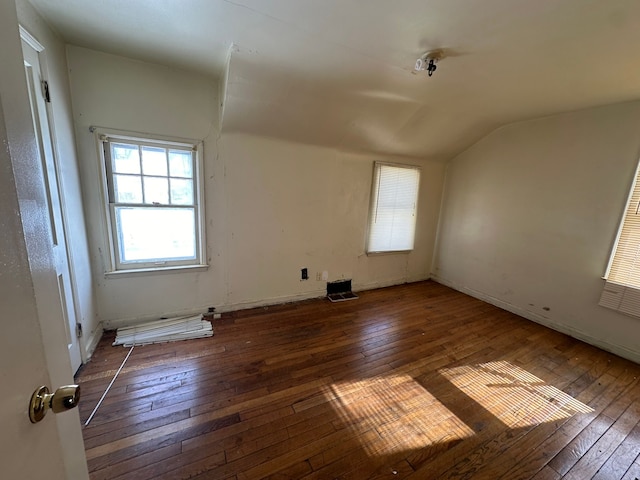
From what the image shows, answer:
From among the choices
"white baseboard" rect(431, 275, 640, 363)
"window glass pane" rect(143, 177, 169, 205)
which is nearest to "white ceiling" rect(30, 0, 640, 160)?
"window glass pane" rect(143, 177, 169, 205)

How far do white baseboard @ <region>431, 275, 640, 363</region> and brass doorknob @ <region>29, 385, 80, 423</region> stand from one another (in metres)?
4.01

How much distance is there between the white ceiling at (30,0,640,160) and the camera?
1.49 meters

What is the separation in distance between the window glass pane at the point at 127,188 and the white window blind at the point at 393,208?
276 centimetres

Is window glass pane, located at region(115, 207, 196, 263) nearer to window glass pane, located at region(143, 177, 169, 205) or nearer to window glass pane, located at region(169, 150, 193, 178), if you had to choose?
window glass pane, located at region(143, 177, 169, 205)

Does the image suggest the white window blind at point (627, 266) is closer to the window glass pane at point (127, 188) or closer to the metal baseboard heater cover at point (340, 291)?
the metal baseboard heater cover at point (340, 291)

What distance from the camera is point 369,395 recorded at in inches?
73.4

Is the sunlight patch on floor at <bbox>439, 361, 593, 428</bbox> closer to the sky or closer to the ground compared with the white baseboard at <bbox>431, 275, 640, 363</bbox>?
closer to the ground

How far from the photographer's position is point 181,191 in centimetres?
254

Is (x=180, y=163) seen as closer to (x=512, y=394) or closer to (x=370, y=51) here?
(x=370, y=51)

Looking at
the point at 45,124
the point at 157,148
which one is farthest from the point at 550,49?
the point at 45,124

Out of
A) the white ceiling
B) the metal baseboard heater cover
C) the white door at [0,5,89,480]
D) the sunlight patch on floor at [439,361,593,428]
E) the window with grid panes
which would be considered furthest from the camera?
the metal baseboard heater cover

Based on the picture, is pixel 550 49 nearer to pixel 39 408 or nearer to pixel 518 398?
pixel 518 398

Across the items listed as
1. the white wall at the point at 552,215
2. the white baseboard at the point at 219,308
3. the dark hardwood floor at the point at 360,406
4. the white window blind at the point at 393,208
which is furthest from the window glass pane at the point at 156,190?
the white wall at the point at 552,215

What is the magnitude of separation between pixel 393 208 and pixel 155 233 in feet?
10.1
